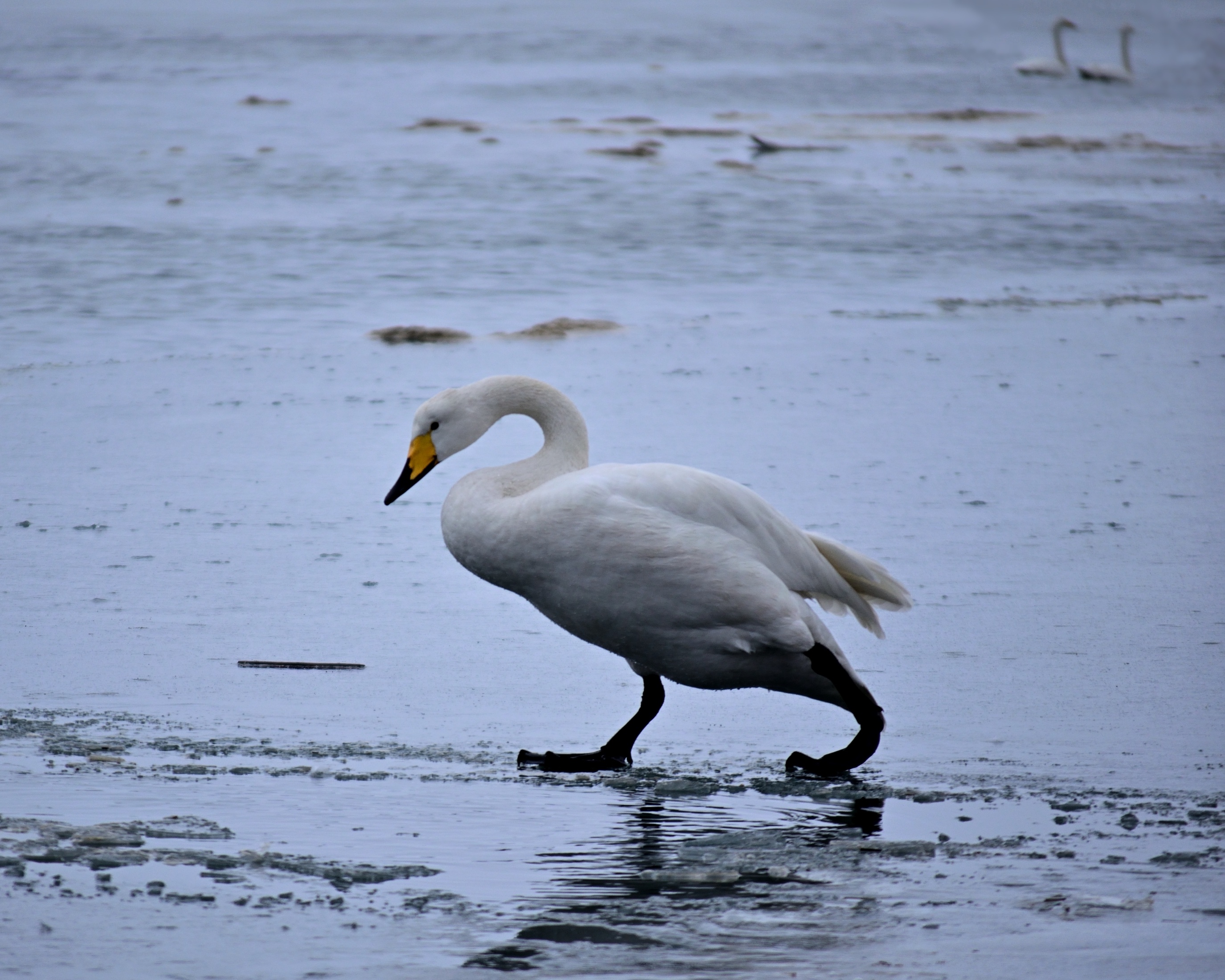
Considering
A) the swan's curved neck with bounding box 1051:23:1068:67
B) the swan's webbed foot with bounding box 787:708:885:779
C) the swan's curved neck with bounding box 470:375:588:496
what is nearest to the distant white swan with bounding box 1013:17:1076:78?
the swan's curved neck with bounding box 1051:23:1068:67

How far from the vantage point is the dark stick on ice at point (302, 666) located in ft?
17.5

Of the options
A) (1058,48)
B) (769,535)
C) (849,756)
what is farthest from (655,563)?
(1058,48)

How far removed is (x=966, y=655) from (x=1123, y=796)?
4.29 feet

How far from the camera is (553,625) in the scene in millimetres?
6195

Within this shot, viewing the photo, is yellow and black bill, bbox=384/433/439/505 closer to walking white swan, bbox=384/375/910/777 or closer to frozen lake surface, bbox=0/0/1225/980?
walking white swan, bbox=384/375/910/777

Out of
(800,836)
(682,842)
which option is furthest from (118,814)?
(800,836)

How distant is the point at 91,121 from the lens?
22828 millimetres

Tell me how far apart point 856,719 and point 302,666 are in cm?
170

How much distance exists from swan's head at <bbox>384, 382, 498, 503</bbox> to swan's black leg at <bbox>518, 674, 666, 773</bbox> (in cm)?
91

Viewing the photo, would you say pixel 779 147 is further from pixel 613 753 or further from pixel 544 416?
pixel 613 753

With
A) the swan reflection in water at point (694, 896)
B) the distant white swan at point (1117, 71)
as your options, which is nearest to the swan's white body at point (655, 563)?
the swan reflection in water at point (694, 896)

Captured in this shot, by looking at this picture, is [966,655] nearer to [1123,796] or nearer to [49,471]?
[1123,796]

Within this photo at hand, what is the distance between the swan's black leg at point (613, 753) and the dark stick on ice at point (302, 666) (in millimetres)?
835

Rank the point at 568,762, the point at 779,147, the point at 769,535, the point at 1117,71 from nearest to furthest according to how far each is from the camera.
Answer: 1. the point at 568,762
2. the point at 769,535
3. the point at 779,147
4. the point at 1117,71
